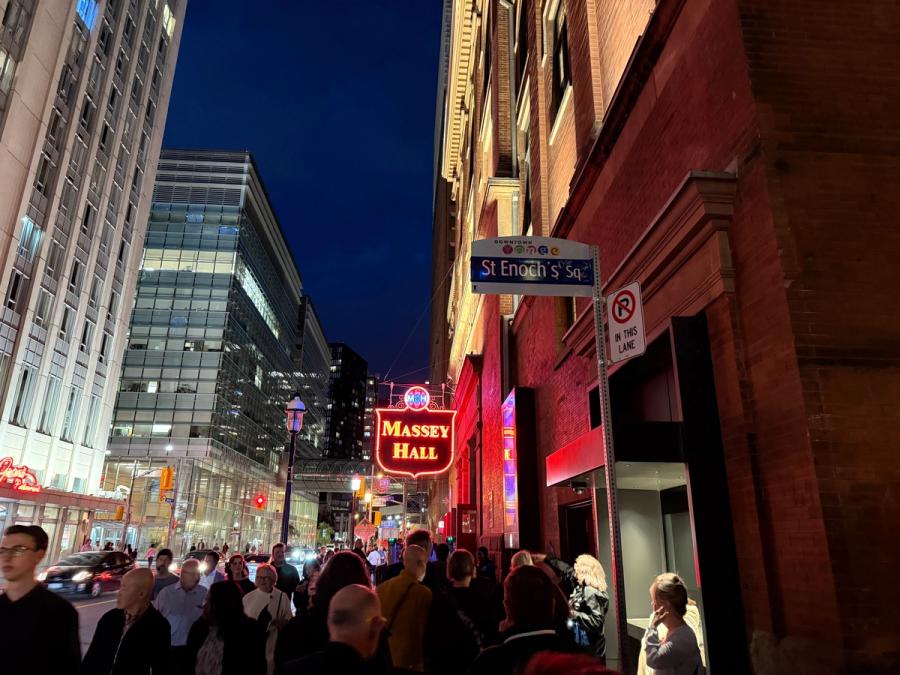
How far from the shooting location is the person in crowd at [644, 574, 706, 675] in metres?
4.38

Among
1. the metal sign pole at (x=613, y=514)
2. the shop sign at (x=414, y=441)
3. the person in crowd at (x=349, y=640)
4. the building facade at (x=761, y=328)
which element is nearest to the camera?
the person in crowd at (x=349, y=640)

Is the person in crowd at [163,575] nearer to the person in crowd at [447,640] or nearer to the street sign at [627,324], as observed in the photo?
the person in crowd at [447,640]

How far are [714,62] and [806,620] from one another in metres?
5.59

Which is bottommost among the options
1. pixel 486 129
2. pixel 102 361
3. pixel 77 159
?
pixel 102 361

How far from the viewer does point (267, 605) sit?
6.24 m

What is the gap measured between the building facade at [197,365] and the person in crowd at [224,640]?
185 feet

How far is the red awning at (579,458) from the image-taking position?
23.2 ft

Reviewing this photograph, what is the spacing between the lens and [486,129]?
94.7 ft

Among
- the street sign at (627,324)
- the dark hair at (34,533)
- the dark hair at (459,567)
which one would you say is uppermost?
the street sign at (627,324)

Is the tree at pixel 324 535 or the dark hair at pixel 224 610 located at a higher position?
the tree at pixel 324 535

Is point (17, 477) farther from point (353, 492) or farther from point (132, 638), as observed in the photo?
point (132, 638)

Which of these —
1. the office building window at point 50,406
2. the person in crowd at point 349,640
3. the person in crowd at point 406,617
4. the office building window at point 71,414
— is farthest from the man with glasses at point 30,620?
the office building window at point 71,414

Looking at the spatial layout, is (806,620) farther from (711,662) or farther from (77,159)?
(77,159)

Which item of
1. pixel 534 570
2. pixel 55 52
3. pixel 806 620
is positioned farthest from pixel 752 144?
pixel 55 52
